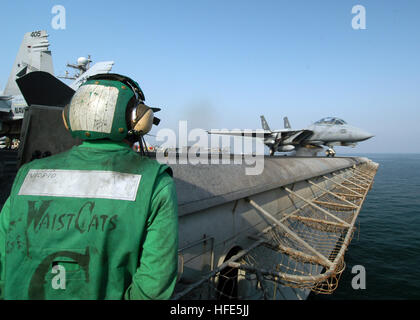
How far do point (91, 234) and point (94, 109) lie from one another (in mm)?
747

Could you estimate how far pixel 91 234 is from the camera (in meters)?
1.16

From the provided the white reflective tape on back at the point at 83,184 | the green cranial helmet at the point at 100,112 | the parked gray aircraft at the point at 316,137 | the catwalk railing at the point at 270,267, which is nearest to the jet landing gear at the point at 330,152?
the parked gray aircraft at the point at 316,137

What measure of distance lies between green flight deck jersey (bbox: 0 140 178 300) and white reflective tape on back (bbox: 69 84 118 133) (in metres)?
0.24

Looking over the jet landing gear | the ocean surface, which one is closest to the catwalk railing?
the ocean surface

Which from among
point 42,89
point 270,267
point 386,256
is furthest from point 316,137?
point 42,89

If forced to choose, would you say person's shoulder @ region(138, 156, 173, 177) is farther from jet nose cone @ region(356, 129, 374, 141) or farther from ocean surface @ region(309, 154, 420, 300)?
jet nose cone @ region(356, 129, 374, 141)

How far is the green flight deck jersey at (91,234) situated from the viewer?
3.84 ft

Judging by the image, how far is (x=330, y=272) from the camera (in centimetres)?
309

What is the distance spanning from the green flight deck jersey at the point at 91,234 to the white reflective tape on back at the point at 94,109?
0.80 ft

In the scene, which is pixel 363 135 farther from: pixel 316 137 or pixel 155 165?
pixel 155 165

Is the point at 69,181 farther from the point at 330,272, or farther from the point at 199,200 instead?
the point at 330,272

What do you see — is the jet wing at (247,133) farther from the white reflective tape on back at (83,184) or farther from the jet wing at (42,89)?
the white reflective tape on back at (83,184)
